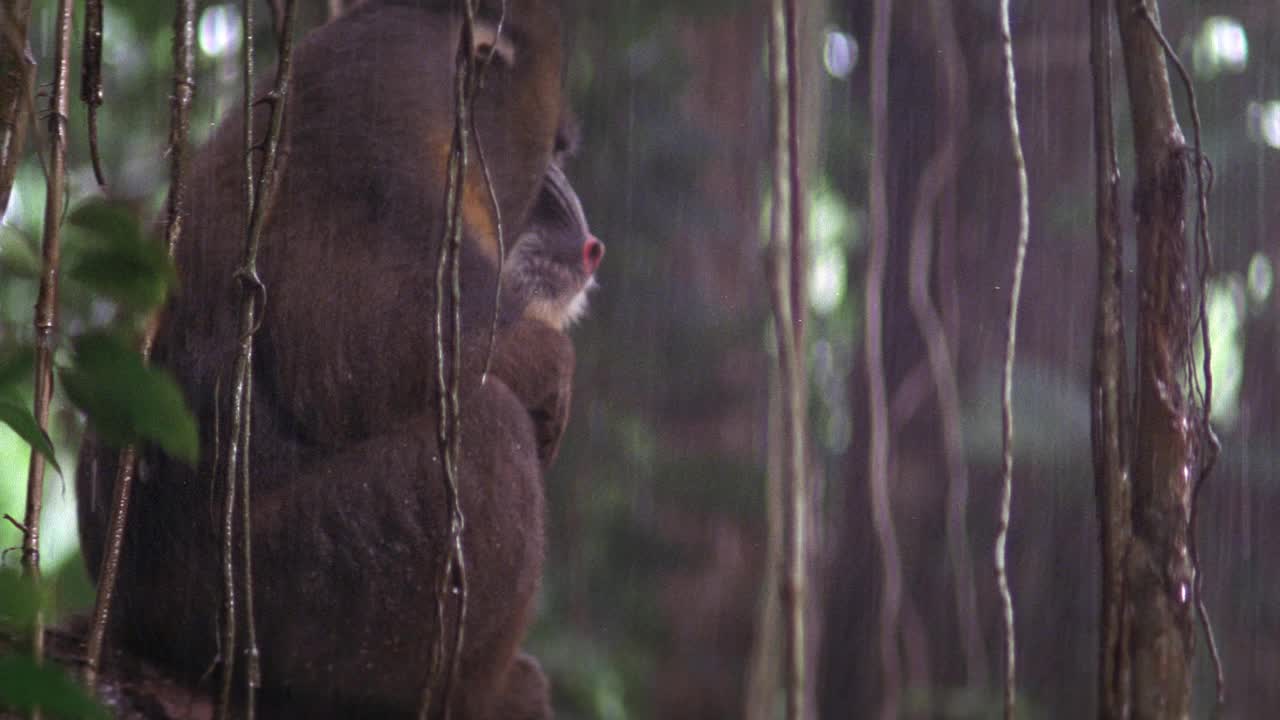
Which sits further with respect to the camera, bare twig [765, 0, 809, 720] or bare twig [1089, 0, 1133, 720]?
bare twig [1089, 0, 1133, 720]

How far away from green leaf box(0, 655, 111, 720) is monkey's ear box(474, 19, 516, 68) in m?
1.66

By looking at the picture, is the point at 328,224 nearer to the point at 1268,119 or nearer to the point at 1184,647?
the point at 1184,647

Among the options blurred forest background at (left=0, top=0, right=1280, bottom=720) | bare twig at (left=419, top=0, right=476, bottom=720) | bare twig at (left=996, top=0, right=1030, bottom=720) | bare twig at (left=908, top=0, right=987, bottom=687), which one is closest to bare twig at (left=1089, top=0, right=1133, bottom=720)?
bare twig at (left=996, top=0, right=1030, bottom=720)

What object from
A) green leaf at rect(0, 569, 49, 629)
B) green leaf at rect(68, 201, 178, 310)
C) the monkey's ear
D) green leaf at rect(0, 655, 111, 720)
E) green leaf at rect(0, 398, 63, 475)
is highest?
the monkey's ear

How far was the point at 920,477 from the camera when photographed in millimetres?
3945

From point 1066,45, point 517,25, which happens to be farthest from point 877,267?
point 1066,45

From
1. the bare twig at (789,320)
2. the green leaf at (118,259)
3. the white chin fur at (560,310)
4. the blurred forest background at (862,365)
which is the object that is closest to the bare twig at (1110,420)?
the bare twig at (789,320)

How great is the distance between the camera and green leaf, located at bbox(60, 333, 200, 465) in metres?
0.84

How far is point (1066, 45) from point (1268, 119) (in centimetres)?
67

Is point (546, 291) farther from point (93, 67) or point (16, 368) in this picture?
point (16, 368)

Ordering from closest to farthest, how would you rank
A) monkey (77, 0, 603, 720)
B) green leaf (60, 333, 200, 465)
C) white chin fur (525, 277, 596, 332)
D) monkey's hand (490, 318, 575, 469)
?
green leaf (60, 333, 200, 465)
monkey (77, 0, 603, 720)
monkey's hand (490, 318, 575, 469)
white chin fur (525, 277, 596, 332)

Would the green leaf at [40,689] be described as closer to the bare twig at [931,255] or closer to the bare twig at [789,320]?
the bare twig at [789,320]

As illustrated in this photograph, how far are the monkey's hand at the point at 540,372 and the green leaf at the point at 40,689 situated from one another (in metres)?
1.55

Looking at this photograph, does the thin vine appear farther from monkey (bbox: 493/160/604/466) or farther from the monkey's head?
the monkey's head
